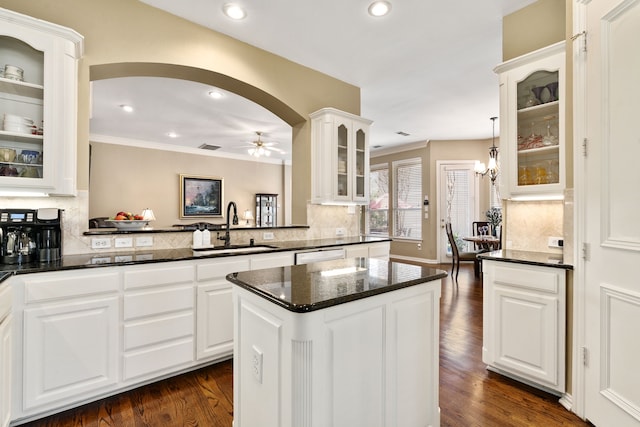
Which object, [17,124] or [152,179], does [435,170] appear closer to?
[152,179]

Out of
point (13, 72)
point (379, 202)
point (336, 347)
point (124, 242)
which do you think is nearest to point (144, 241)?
point (124, 242)

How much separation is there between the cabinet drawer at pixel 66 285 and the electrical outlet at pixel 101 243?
536 millimetres

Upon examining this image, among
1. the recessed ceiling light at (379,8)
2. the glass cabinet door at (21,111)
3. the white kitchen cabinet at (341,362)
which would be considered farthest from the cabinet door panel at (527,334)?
the glass cabinet door at (21,111)

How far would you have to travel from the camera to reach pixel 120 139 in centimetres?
655

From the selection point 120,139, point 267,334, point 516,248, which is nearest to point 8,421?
point 267,334

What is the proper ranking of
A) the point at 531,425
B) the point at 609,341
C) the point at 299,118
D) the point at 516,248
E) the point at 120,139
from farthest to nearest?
the point at 120,139 → the point at 299,118 → the point at 516,248 → the point at 531,425 → the point at 609,341

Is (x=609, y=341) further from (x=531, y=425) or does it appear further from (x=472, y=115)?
(x=472, y=115)

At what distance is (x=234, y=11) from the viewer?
2.62 m

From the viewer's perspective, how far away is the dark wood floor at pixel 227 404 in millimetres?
1819

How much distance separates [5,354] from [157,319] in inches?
30.0

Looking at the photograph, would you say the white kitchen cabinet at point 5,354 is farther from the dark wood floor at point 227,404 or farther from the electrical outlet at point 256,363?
the electrical outlet at point 256,363

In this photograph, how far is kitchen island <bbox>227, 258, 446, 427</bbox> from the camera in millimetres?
1134

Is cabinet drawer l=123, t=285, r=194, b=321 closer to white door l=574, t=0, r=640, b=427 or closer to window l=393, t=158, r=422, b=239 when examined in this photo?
white door l=574, t=0, r=640, b=427

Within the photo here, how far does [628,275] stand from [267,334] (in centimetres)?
178
